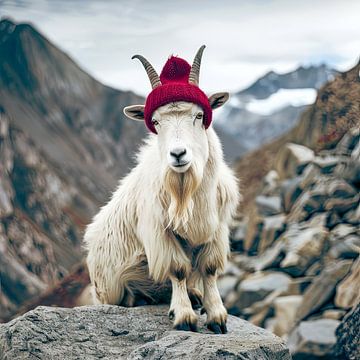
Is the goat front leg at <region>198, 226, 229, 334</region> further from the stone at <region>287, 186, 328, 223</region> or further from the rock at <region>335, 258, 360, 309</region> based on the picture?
the stone at <region>287, 186, 328, 223</region>

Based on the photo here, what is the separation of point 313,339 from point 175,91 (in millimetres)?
4459

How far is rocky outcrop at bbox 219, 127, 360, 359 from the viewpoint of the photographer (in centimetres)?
974

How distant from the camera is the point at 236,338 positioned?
223 inches

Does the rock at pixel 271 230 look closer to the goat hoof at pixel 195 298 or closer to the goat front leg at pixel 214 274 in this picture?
the goat hoof at pixel 195 298

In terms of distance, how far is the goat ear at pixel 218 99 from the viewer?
6.32m

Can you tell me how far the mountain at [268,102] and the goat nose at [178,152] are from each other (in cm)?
3197

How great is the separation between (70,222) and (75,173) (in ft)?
26.1

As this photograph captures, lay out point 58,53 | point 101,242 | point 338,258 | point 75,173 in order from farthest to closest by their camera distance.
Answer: point 58,53 < point 75,173 < point 338,258 < point 101,242

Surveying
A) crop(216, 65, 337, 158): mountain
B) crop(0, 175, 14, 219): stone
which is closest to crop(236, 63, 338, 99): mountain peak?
crop(216, 65, 337, 158): mountain

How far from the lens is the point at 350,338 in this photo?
7.22 meters

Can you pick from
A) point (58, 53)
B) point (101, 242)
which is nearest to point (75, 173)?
point (58, 53)

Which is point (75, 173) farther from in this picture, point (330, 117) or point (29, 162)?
point (330, 117)

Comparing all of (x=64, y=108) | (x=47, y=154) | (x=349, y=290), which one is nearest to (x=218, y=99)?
(x=349, y=290)

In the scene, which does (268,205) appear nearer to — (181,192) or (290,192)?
(290,192)
